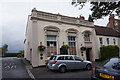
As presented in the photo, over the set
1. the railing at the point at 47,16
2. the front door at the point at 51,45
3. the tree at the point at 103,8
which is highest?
the railing at the point at 47,16

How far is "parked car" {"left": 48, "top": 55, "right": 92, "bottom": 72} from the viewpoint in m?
7.88

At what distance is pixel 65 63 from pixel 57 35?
5.34 meters

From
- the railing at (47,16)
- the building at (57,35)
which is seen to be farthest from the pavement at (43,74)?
the railing at (47,16)

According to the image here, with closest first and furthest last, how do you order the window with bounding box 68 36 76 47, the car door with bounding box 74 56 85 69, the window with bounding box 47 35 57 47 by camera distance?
the car door with bounding box 74 56 85 69 → the window with bounding box 47 35 57 47 → the window with bounding box 68 36 76 47

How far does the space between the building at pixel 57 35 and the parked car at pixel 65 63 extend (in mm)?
3594

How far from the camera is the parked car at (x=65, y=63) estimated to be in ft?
25.8

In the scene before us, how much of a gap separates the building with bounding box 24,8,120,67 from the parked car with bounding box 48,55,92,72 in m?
3.59

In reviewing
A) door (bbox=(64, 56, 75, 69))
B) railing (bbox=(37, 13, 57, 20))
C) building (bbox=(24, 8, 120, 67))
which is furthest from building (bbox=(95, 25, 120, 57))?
door (bbox=(64, 56, 75, 69))

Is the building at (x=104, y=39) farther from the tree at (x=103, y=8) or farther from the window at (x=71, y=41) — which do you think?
the tree at (x=103, y=8)

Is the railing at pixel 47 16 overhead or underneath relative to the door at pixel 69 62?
overhead

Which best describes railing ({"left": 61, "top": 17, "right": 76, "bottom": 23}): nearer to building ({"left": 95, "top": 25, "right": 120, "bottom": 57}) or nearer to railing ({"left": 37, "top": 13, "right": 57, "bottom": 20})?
railing ({"left": 37, "top": 13, "right": 57, "bottom": 20})

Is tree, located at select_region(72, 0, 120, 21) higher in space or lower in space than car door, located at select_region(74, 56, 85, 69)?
higher

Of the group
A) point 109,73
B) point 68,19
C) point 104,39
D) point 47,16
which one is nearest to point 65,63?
point 109,73

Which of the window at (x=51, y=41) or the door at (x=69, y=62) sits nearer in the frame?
the door at (x=69, y=62)
